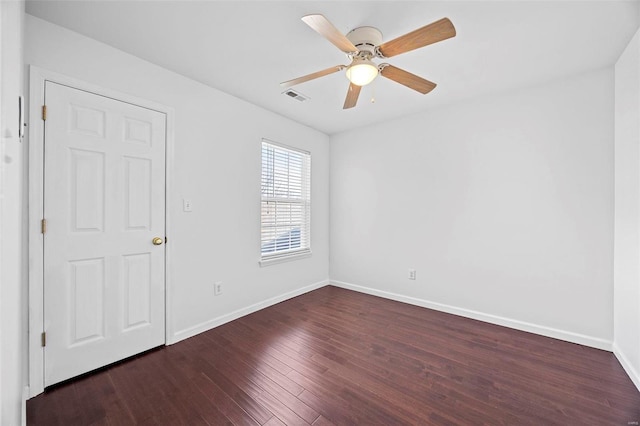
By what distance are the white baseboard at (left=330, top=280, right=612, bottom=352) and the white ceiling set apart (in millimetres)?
2472

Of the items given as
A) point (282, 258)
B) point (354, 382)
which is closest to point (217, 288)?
point (282, 258)

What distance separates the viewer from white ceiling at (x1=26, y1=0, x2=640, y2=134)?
1.69m

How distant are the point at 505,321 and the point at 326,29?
10.7ft

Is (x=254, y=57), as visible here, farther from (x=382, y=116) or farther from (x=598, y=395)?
(x=598, y=395)

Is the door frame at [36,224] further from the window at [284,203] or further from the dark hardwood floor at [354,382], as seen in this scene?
the window at [284,203]

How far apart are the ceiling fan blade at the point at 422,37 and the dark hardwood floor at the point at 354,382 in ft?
7.47

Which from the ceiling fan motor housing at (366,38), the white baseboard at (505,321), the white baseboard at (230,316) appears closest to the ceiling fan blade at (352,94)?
the ceiling fan motor housing at (366,38)

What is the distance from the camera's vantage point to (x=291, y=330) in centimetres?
273

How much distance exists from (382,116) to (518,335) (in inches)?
117

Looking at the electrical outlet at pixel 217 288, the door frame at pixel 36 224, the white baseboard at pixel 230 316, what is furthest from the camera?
the electrical outlet at pixel 217 288

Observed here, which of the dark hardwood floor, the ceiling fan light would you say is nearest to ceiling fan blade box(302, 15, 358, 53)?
the ceiling fan light

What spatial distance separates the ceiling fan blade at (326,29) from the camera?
1.41 m

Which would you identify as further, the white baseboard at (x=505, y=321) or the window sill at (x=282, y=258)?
the window sill at (x=282, y=258)

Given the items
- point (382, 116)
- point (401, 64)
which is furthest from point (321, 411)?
point (382, 116)
